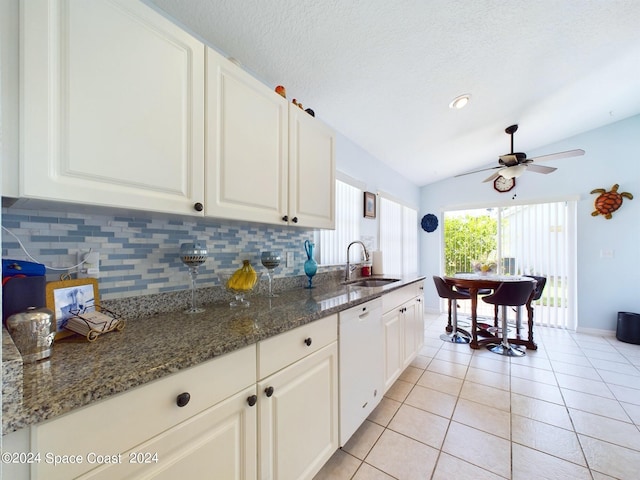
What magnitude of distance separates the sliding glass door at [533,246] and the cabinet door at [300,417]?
4.02 metres

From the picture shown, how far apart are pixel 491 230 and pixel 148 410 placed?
5272 millimetres

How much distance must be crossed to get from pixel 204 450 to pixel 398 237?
3.84 metres

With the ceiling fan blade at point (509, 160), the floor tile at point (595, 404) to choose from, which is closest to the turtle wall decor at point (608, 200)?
the ceiling fan blade at point (509, 160)

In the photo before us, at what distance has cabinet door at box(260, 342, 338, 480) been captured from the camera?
1003mm

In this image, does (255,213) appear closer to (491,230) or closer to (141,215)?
(141,215)

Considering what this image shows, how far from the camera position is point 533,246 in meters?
4.20

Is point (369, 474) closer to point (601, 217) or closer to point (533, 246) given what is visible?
point (533, 246)

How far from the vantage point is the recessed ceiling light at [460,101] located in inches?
94.2

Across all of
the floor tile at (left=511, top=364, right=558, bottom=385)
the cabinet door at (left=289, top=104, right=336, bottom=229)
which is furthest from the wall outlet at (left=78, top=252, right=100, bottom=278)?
the floor tile at (left=511, top=364, right=558, bottom=385)

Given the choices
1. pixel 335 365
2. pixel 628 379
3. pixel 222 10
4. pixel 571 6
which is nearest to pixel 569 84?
pixel 571 6

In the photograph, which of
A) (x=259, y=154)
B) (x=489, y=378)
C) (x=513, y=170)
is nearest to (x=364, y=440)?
(x=489, y=378)

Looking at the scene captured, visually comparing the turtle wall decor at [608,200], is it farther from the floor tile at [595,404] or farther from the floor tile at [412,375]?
the floor tile at [412,375]

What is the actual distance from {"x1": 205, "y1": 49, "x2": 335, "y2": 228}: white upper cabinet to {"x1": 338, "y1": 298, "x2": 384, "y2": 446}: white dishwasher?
0.69 metres

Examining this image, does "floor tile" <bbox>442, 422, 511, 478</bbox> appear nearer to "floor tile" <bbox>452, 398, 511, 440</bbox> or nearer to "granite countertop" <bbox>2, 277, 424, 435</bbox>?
"floor tile" <bbox>452, 398, 511, 440</bbox>
